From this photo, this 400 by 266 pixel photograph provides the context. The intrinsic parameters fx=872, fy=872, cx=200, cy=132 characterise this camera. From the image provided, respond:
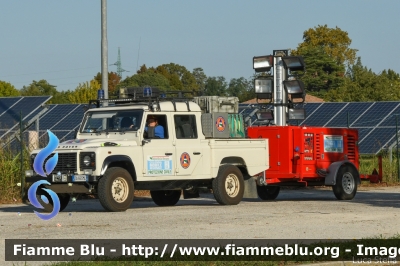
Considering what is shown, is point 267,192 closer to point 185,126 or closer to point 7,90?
point 185,126

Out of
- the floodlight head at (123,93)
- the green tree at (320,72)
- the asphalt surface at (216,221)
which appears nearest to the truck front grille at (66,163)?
the asphalt surface at (216,221)

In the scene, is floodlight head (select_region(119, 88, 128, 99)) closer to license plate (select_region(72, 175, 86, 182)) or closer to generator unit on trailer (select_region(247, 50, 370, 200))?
license plate (select_region(72, 175, 86, 182))

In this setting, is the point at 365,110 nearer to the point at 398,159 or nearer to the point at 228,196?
the point at 398,159

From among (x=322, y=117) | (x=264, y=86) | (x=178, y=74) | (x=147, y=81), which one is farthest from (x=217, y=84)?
(x=264, y=86)

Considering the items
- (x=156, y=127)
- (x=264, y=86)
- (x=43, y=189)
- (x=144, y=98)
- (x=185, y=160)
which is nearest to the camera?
(x=43, y=189)

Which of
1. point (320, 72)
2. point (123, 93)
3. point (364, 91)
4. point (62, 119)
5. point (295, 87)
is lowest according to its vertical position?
point (62, 119)

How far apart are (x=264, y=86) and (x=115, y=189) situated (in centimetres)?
708

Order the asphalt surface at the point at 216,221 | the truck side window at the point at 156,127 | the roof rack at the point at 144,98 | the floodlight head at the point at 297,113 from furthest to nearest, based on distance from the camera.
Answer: the floodlight head at the point at 297,113, the roof rack at the point at 144,98, the truck side window at the point at 156,127, the asphalt surface at the point at 216,221

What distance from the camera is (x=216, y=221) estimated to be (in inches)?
634

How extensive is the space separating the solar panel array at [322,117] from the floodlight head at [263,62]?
6.77 meters

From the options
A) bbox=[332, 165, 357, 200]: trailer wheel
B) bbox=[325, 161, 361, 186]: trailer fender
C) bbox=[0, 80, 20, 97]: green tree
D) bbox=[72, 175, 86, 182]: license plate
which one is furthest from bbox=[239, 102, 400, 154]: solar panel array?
bbox=[0, 80, 20, 97]: green tree

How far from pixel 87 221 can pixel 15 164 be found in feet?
23.8

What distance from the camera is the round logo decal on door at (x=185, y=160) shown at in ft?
64.3

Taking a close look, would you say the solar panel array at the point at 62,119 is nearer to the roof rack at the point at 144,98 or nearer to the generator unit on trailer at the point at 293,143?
the generator unit on trailer at the point at 293,143
